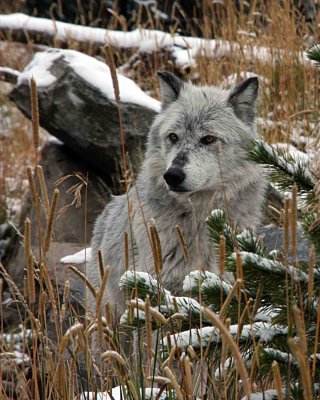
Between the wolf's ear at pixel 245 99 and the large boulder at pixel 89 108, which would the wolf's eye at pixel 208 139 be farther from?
the large boulder at pixel 89 108

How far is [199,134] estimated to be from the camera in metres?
4.87

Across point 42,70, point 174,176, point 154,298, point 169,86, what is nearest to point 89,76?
point 42,70

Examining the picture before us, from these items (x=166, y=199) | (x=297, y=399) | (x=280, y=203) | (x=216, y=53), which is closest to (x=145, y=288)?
(x=297, y=399)

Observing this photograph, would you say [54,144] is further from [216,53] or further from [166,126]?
[166,126]

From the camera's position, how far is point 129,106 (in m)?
7.14

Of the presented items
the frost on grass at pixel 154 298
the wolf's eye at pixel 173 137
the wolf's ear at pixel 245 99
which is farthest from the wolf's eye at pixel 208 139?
the frost on grass at pixel 154 298

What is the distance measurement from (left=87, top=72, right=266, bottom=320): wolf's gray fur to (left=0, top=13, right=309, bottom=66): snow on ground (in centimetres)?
308

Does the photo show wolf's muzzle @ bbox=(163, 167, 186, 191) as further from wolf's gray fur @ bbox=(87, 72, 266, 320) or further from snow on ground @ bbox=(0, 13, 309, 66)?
snow on ground @ bbox=(0, 13, 309, 66)

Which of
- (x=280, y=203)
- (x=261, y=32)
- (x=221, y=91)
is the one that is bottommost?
(x=280, y=203)

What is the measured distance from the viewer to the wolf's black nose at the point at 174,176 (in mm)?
4457

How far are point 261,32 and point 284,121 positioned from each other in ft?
7.35

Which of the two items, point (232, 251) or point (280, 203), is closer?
point (232, 251)

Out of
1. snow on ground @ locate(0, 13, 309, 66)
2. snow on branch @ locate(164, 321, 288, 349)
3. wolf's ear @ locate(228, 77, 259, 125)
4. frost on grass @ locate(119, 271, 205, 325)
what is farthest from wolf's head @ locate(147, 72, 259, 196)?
snow on ground @ locate(0, 13, 309, 66)

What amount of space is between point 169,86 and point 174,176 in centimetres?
102
